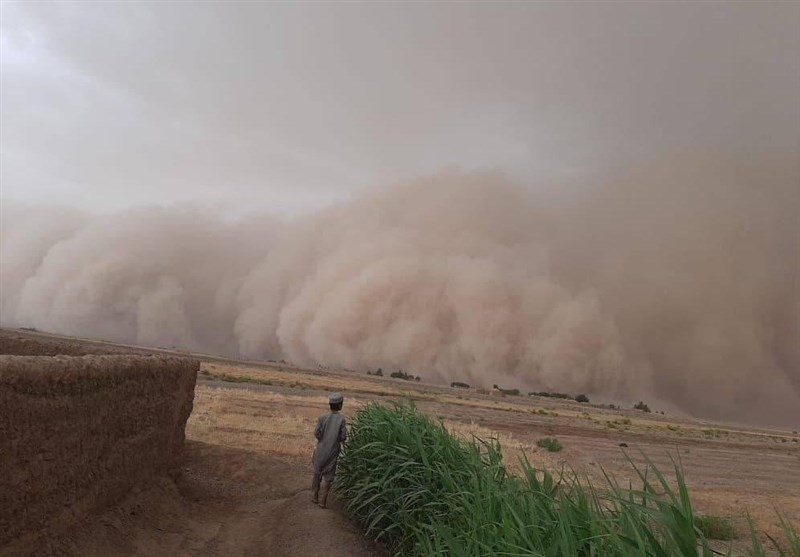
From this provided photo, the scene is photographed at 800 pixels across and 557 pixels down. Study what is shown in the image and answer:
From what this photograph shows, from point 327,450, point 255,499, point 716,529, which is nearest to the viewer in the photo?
point 327,450

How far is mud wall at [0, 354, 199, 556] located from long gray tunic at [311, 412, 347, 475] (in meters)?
2.50

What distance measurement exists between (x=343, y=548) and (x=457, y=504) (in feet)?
6.51

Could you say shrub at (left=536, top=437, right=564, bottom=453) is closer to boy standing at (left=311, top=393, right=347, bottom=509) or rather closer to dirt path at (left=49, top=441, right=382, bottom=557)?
dirt path at (left=49, top=441, right=382, bottom=557)

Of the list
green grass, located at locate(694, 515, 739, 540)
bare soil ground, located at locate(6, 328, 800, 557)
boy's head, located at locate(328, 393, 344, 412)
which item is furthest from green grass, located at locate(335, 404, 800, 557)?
green grass, located at locate(694, 515, 739, 540)

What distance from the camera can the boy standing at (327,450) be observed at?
900 centimetres

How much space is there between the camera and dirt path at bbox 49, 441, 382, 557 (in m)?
6.96

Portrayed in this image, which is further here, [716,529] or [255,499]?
[716,529]

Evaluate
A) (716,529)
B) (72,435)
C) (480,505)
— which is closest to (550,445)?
(716,529)

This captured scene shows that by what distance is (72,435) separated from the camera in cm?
661

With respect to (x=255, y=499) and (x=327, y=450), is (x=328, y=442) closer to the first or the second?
(x=327, y=450)

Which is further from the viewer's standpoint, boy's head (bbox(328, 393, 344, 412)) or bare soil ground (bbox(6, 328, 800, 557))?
boy's head (bbox(328, 393, 344, 412))

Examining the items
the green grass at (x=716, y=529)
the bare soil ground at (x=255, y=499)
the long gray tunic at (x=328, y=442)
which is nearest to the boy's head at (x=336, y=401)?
the long gray tunic at (x=328, y=442)

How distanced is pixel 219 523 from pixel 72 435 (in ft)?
9.73

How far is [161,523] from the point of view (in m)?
8.09
